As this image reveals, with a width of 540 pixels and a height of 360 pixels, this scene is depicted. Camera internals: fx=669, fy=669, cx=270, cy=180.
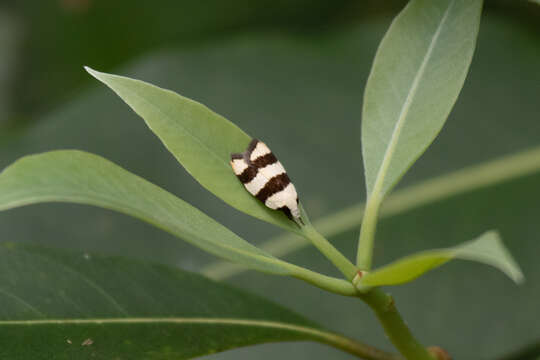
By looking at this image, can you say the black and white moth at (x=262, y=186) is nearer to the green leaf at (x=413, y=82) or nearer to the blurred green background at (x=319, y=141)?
the green leaf at (x=413, y=82)

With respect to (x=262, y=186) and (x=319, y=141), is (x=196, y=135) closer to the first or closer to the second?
(x=262, y=186)

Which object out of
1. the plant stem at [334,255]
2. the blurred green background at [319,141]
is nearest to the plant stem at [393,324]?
the plant stem at [334,255]

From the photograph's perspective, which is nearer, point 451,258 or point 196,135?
point 451,258

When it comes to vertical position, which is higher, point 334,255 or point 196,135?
point 196,135

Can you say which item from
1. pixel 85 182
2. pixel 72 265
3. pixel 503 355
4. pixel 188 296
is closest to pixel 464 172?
pixel 503 355

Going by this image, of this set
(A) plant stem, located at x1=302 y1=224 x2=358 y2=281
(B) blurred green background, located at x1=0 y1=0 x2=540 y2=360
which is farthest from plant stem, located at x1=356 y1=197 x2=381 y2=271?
(B) blurred green background, located at x1=0 y1=0 x2=540 y2=360

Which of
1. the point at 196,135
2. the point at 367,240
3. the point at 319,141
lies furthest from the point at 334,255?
the point at 319,141
